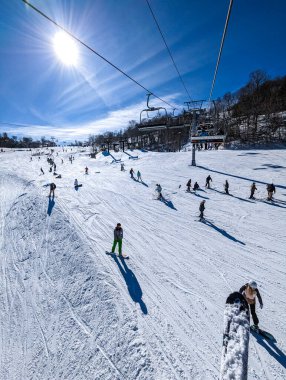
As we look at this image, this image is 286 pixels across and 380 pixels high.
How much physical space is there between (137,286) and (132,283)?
260 millimetres

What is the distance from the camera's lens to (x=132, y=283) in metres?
8.23

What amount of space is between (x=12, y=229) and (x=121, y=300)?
44.1 ft

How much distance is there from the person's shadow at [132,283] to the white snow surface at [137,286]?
0.04 metres

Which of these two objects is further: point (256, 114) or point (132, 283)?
point (256, 114)

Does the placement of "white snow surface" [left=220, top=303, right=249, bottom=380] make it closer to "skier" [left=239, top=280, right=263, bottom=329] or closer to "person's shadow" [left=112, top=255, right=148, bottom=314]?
"skier" [left=239, top=280, right=263, bottom=329]

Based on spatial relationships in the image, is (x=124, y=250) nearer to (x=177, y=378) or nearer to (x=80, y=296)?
(x=80, y=296)

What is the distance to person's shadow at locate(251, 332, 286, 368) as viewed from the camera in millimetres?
5203

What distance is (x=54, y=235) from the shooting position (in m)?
A: 14.1

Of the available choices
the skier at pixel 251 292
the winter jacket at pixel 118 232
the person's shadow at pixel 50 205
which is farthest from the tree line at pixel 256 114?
the skier at pixel 251 292

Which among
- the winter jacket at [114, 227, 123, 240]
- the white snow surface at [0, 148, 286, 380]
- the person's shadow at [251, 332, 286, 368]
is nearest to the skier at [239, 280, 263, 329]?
the person's shadow at [251, 332, 286, 368]

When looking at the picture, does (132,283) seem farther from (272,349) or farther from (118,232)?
(272,349)

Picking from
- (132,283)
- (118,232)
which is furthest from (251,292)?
(118,232)

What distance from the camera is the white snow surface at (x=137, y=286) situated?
5.61m

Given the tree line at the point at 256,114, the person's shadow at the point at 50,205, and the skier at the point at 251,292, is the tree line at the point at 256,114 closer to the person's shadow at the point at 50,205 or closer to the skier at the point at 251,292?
the person's shadow at the point at 50,205
